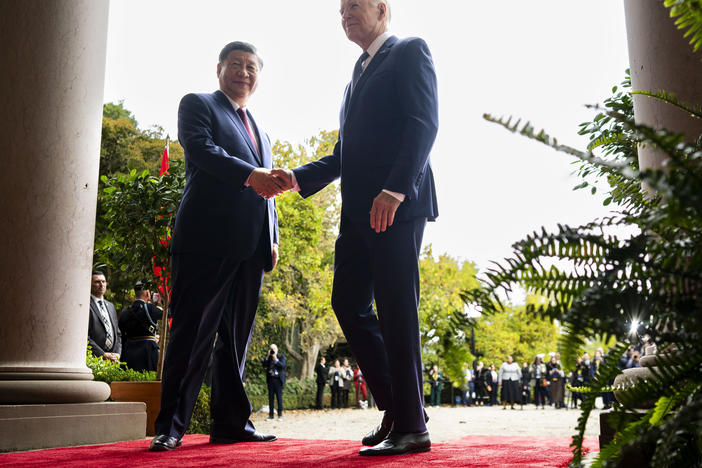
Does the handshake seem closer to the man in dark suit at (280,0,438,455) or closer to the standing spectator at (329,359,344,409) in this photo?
the man in dark suit at (280,0,438,455)

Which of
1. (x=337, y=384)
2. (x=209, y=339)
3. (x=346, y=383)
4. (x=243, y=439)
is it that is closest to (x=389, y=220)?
(x=209, y=339)

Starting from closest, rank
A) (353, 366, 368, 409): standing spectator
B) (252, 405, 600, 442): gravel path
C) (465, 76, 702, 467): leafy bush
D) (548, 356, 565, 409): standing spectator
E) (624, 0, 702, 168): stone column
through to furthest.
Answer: (465, 76, 702, 467): leafy bush → (624, 0, 702, 168): stone column → (252, 405, 600, 442): gravel path → (548, 356, 565, 409): standing spectator → (353, 366, 368, 409): standing spectator

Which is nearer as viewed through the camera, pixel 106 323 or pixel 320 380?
pixel 106 323

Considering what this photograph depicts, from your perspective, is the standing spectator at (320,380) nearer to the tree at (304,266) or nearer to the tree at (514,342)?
the tree at (304,266)

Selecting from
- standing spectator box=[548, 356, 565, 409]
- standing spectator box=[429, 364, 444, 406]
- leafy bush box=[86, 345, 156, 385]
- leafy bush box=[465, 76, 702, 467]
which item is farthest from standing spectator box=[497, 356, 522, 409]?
leafy bush box=[465, 76, 702, 467]

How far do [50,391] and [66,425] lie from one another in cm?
26

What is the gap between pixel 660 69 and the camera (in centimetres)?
290

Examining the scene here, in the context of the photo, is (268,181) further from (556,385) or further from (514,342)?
(514,342)

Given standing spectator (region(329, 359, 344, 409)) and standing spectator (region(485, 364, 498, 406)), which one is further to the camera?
standing spectator (region(485, 364, 498, 406))

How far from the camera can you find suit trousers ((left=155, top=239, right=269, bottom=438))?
4188 mm

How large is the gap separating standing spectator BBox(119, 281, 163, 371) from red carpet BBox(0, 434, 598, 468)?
5.85 meters

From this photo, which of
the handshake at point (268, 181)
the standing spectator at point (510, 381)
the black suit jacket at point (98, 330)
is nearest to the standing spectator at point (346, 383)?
the standing spectator at point (510, 381)

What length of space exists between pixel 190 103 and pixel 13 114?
4.10ft

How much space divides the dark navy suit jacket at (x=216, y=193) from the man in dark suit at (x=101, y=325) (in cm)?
544
